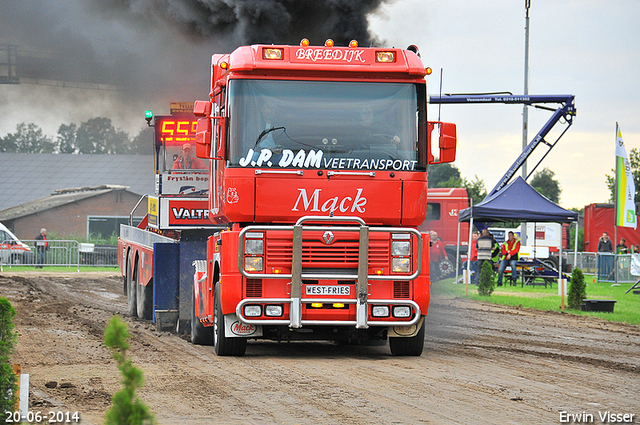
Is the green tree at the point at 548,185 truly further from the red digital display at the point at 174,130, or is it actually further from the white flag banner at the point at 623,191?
the red digital display at the point at 174,130

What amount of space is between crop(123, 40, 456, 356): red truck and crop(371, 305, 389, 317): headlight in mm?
11

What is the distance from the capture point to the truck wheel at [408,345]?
10.1 m

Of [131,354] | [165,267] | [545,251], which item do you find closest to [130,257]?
[165,267]

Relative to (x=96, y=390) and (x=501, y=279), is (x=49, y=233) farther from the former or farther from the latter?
(x=96, y=390)

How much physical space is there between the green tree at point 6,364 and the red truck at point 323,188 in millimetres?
4029

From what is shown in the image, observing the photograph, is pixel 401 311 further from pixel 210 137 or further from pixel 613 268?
pixel 613 268

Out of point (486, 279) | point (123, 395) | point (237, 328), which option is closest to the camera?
point (123, 395)

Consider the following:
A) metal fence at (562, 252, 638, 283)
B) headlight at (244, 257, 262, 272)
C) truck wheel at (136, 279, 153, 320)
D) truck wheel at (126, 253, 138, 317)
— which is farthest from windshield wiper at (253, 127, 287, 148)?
metal fence at (562, 252, 638, 283)

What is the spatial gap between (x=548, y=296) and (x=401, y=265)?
1343 cm

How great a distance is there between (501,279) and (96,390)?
1999 cm

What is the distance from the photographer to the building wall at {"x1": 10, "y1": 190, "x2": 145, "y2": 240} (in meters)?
48.2

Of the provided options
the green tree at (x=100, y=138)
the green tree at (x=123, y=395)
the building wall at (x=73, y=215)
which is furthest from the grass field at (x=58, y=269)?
the green tree at (x=100, y=138)

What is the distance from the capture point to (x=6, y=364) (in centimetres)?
512

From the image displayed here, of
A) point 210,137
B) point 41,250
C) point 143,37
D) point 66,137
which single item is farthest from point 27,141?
Result: point 210,137
